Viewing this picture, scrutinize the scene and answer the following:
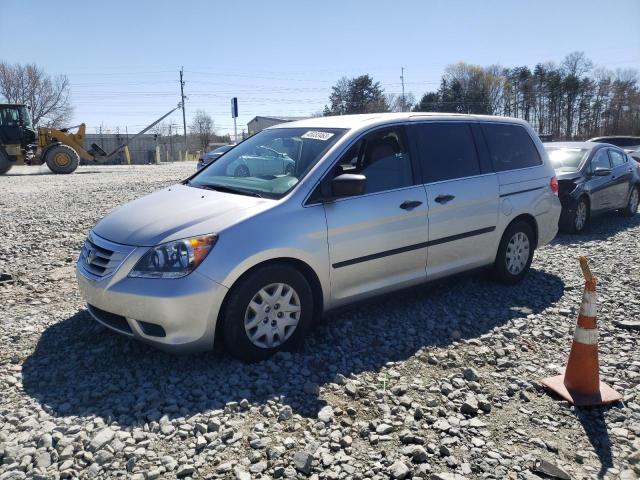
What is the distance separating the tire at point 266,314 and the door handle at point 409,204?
1.18 m

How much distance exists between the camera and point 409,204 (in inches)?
181

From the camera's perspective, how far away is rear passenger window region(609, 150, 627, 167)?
10.3 meters

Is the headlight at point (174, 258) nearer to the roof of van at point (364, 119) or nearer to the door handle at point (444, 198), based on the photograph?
the roof of van at point (364, 119)

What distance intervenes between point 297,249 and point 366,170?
1.08m

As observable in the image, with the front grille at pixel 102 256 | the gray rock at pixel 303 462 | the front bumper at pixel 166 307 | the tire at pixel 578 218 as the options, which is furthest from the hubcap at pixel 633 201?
the front grille at pixel 102 256

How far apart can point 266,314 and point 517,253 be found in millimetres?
3259

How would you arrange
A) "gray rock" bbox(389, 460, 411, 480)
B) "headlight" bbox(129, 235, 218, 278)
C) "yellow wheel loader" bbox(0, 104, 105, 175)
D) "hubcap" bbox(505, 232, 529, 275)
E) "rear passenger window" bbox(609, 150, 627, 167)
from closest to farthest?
"gray rock" bbox(389, 460, 411, 480), "headlight" bbox(129, 235, 218, 278), "hubcap" bbox(505, 232, 529, 275), "rear passenger window" bbox(609, 150, 627, 167), "yellow wheel loader" bbox(0, 104, 105, 175)

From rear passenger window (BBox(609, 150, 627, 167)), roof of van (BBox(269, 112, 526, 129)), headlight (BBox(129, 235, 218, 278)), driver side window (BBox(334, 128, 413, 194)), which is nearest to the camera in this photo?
headlight (BBox(129, 235, 218, 278))

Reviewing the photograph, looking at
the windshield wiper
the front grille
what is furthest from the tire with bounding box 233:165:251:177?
the front grille

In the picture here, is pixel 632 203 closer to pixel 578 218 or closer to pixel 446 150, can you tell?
pixel 578 218

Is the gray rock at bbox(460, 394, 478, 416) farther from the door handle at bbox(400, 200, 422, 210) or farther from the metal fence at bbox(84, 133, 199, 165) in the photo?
the metal fence at bbox(84, 133, 199, 165)

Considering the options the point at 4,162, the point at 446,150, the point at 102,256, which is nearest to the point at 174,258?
the point at 102,256

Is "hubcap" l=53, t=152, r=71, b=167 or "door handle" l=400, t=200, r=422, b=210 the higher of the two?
"hubcap" l=53, t=152, r=71, b=167

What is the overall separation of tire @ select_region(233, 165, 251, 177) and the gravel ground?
1.48m
